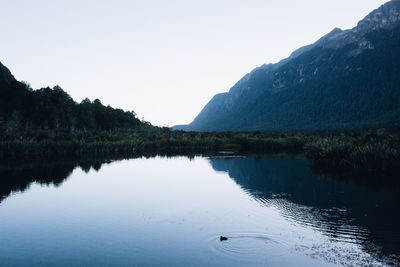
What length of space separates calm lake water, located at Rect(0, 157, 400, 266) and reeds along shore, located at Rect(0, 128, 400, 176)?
20.5ft

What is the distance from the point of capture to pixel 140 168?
44.8 meters

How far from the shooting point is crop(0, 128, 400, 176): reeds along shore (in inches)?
1340

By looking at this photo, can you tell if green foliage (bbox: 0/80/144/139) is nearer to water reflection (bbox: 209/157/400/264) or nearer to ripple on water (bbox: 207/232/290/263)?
water reflection (bbox: 209/157/400/264)

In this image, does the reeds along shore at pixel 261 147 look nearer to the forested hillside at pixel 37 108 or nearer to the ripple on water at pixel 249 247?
the ripple on water at pixel 249 247

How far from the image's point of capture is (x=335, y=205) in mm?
21906

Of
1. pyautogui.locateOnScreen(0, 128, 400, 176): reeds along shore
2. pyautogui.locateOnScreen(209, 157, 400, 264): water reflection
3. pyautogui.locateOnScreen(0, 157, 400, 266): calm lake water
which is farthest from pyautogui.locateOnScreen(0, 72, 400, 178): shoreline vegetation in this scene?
pyautogui.locateOnScreen(0, 157, 400, 266): calm lake water

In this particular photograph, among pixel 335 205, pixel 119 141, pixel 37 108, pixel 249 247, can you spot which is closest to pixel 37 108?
pixel 37 108

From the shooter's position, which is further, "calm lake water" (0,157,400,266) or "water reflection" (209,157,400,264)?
"water reflection" (209,157,400,264)

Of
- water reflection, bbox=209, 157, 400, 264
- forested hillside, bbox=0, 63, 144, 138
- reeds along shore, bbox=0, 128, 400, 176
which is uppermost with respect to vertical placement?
forested hillside, bbox=0, 63, 144, 138

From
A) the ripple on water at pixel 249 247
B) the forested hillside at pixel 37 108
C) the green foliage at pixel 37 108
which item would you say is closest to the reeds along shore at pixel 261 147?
the ripple on water at pixel 249 247

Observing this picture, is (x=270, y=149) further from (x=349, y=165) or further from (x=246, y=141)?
(x=349, y=165)

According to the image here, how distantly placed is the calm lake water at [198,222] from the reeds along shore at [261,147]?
6257mm

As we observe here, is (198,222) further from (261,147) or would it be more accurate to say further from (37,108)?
(37,108)

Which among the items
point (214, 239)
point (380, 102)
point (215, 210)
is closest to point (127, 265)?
point (214, 239)
